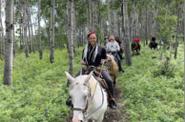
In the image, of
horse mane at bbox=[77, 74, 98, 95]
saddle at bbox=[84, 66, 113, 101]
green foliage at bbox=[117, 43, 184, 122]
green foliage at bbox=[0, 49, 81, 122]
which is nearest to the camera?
horse mane at bbox=[77, 74, 98, 95]

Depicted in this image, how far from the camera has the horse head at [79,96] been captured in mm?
6910

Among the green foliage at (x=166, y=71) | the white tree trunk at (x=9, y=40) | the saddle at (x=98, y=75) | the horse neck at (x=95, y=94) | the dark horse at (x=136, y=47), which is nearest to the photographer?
the horse neck at (x=95, y=94)

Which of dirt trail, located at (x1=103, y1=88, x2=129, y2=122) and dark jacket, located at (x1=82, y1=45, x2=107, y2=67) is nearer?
dark jacket, located at (x1=82, y1=45, x2=107, y2=67)

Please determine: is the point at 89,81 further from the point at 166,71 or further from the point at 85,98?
the point at 166,71

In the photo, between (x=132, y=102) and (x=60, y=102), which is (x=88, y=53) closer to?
(x=60, y=102)

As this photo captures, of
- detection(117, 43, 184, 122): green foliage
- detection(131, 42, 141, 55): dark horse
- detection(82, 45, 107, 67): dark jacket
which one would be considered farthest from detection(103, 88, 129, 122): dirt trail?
detection(131, 42, 141, 55): dark horse

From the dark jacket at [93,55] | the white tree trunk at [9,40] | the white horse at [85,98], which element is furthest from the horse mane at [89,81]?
the white tree trunk at [9,40]

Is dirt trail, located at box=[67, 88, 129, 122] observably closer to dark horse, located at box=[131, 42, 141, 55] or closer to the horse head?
the horse head

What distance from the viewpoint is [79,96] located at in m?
7.02

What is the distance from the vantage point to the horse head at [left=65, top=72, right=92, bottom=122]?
6.91 meters

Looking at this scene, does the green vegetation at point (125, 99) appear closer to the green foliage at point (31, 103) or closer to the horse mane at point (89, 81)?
the green foliage at point (31, 103)

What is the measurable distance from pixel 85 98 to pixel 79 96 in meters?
0.19

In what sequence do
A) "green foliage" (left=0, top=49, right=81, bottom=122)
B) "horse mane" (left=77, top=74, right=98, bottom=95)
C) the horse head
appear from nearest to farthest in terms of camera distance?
1. the horse head
2. "horse mane" (left=77, top=74, right=98, bottom=95)
3. "green foliage" (left=0, top=49, right=81, bottom=122)

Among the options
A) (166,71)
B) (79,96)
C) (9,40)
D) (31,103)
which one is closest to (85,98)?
(79,96)
